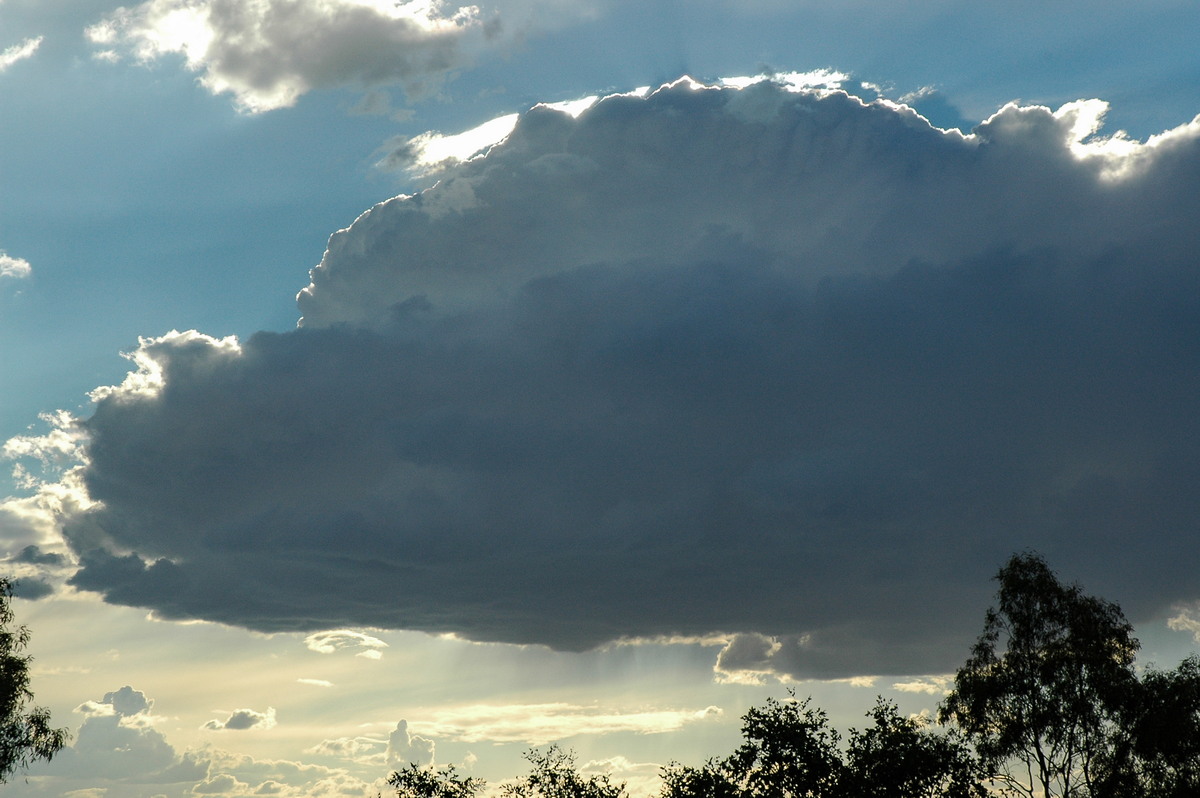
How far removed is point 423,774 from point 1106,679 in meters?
50.7

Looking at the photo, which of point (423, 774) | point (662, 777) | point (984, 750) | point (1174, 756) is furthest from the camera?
point (423, 774)

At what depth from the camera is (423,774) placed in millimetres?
83562

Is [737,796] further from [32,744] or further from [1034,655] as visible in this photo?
[32,744]

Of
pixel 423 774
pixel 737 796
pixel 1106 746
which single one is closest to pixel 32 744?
pixel 423 774

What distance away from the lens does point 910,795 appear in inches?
2307

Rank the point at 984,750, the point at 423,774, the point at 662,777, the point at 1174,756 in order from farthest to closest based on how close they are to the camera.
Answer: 1. the point at 423,774
2. the point at 662,777
3. the point at 984,750
4. the point at 1174,756

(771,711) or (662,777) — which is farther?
(662,777)

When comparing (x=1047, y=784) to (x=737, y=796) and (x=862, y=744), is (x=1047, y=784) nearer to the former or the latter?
(x=862, y=744)

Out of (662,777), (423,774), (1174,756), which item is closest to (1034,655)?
(1174,756)

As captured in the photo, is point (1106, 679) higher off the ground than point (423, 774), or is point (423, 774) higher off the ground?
point (1106, 679)

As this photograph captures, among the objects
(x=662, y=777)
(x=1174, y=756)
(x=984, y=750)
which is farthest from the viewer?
(x=662, y=777)

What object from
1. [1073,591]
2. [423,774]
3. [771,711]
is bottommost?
[423,774]

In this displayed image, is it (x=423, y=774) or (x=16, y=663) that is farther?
(x=423, y=774)

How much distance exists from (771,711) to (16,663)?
141 ft
